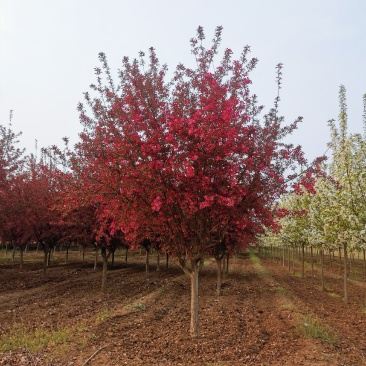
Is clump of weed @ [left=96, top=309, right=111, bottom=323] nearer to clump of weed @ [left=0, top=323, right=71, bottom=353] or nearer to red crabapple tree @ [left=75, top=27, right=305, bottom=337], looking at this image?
clump of weed @ [left=0, top=323, right=71, bottom=353]

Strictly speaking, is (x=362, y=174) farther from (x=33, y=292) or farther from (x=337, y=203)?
(x=33, y=292)

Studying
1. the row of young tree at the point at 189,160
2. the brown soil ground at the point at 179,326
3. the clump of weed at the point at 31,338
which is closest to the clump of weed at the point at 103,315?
the brown soil ground at the point at 179,326

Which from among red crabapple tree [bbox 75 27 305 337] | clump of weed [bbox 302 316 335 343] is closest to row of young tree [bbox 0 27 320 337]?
red crabapple tree [bbox 75 27 305 337]

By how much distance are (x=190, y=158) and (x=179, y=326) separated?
606 cm

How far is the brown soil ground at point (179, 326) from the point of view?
845 centimetres

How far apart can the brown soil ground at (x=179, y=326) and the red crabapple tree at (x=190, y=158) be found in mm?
1512

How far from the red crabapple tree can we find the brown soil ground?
1.51 meters

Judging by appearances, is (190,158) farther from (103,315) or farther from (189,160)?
(103,315)

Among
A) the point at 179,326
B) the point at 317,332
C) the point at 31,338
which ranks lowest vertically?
the point at 31,338

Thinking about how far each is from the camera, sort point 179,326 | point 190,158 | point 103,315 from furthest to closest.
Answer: point 103,315 → point 179,326 → point 190,158

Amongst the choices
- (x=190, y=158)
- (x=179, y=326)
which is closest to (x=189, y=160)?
(x=190, y=158)

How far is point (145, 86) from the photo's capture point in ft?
31.4

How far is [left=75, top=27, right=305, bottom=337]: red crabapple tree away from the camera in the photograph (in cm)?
871

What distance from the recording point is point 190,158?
8.70m
